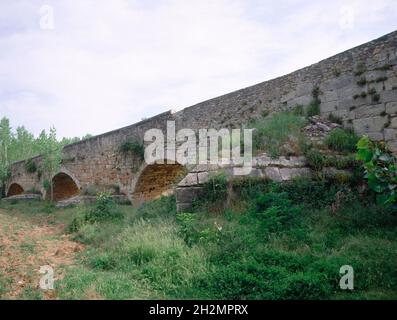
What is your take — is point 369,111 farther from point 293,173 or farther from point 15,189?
point 15,189

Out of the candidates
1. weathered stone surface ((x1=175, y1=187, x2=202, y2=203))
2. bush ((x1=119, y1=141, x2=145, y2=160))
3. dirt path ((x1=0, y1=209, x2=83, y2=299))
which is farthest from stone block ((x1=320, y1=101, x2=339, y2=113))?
bush ((x1=119, y1=141, x2=145, y2=160))

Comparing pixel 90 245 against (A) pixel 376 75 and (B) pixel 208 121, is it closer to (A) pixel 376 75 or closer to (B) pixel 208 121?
(B) pixel 208 121

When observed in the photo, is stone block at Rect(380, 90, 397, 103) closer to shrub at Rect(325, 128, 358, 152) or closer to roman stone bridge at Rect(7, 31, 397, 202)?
roman stone bridge at Rect(7, 31, 397, 202)

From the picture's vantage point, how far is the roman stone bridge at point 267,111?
7.18m

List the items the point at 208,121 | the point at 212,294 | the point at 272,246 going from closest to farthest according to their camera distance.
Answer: the point at 212,294 → the point at 272,246 → the point at 208,121

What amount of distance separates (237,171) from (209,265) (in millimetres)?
2667

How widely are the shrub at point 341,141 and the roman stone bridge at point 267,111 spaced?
1.76ft

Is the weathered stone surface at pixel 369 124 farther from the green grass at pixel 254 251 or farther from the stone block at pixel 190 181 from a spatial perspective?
the stone block at pixel 190 181

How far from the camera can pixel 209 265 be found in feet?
13.9

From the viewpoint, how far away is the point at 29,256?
568 centimetres

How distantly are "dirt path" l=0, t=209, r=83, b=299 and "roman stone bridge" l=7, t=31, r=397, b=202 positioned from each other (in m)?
3.29

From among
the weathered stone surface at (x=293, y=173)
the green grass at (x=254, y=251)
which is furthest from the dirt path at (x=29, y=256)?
the weathered stone surface at (x=293, y=173)

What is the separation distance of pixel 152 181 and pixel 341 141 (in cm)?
813
